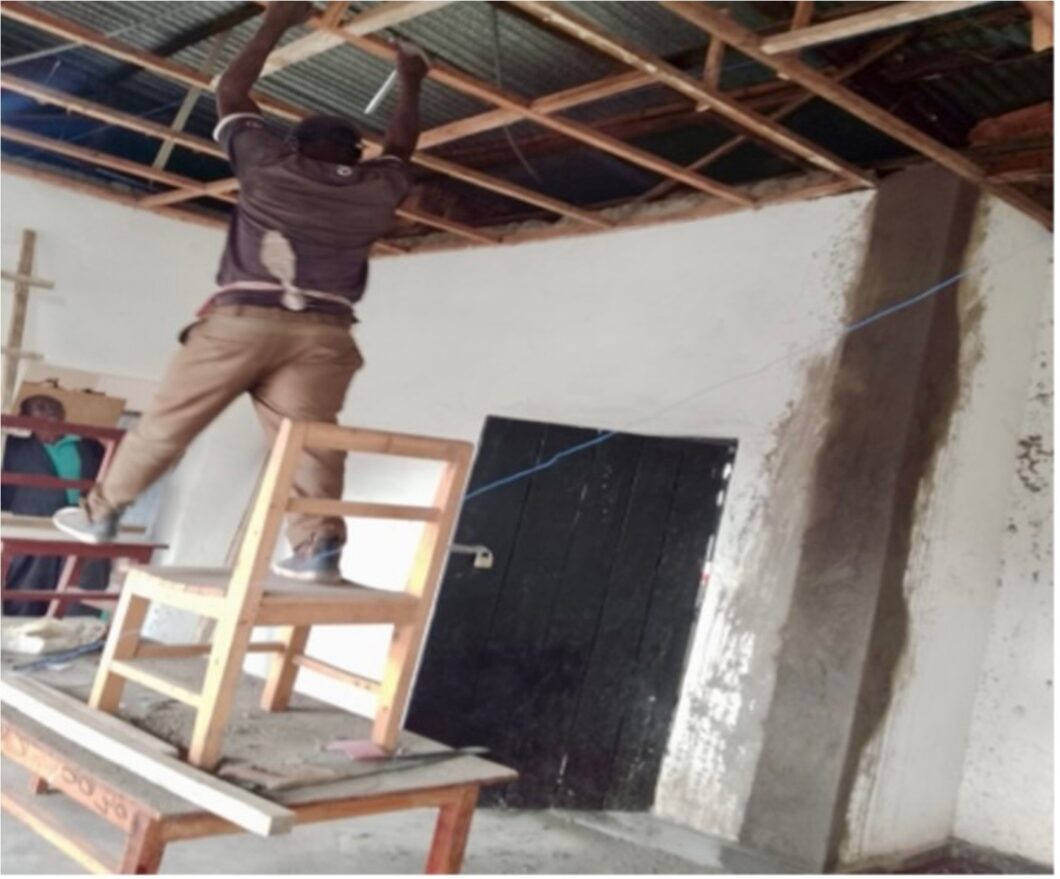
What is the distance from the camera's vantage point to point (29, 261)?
17.5 feet

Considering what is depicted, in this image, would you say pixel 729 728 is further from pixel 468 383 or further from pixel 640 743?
pixel 468 383

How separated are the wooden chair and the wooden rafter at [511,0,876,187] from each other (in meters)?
1.24

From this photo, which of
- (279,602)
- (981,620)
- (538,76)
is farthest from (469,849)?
(538,76)

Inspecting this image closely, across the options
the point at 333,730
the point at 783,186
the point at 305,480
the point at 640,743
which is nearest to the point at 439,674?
the point at 640,743

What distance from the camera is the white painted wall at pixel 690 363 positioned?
3562mm

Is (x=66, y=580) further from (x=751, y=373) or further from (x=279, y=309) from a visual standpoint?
(x=751, y=373)

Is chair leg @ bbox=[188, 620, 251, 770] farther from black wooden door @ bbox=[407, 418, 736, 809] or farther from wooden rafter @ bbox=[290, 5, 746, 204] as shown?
black wooden door @ bbox=[407, 418, 736, 809]

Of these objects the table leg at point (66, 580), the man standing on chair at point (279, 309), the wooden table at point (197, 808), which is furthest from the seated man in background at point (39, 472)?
the man standing on chair at point (279, 309)

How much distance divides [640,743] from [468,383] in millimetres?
2121

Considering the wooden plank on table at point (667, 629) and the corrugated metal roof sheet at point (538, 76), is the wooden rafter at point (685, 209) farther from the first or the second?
the wooden plank on table at point (667, 629)

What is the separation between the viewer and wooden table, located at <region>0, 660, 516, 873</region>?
185cm

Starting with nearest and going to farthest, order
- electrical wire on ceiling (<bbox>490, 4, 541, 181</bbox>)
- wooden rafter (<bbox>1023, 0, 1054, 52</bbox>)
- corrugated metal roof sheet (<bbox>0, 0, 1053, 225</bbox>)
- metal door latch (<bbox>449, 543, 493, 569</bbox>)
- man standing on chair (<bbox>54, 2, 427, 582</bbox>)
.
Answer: wooden rafter (<bbox>1023, 0, 1054, 52</bbox>), man standing on chair (<bbox>54, 2, 427, 582</bbox>), corrugated metal roof sheet (<bbox>0, 0, 1053, 225</bbox>), electrical wire on ceiling (<bbox>490, 4, 541, 181</bbox>), metal door latch (<bbox>449, 543, 493, 569</bbox>)

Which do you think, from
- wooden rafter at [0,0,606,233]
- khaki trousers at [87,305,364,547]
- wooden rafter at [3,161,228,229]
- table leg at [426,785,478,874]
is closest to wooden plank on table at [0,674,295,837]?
khaki trousers at [87,305,364,547]

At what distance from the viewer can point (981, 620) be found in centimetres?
379
